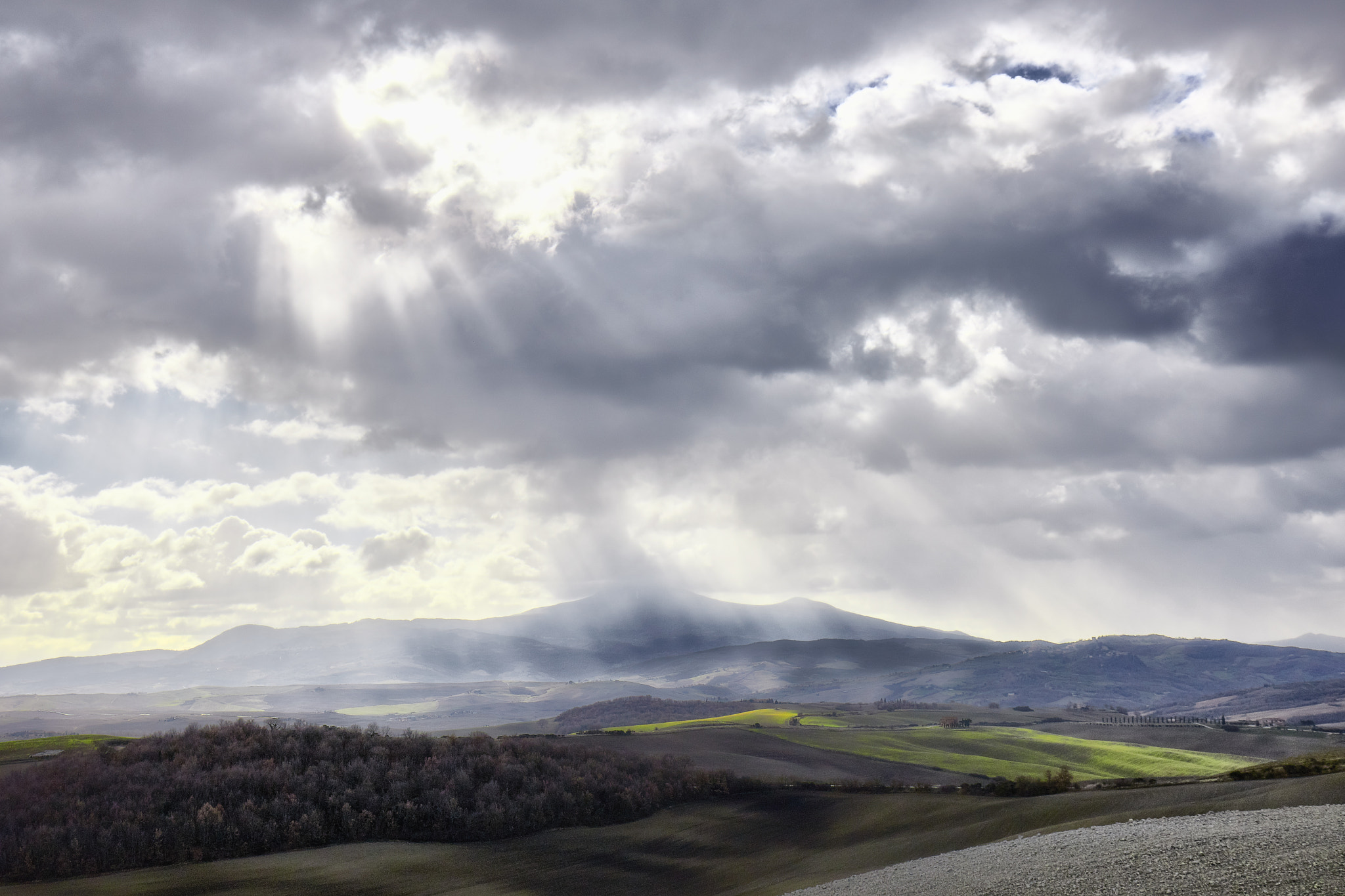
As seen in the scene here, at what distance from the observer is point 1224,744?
5645 inches

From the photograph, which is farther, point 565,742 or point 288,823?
point 565,742

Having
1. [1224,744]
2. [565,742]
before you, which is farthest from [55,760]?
[1224,744]

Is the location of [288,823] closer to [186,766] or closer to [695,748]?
[186,766]

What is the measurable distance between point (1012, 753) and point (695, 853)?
100.0 m

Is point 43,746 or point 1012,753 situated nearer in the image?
point 43,746

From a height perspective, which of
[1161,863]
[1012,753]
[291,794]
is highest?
[1161,863]

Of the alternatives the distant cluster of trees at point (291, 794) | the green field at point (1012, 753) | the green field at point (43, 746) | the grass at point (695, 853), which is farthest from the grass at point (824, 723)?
the green field at point (43, 746)

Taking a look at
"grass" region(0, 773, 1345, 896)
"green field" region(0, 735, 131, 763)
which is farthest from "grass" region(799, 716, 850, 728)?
"green field" region(0, 735, 131, 763)

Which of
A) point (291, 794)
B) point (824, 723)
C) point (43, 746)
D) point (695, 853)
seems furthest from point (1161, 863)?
point (824, 723)

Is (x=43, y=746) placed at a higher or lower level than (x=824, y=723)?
higher

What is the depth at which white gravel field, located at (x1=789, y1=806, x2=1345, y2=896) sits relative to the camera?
72.7 ft

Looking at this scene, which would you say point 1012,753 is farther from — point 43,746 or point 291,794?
point 43,746

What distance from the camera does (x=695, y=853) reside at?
163 feet

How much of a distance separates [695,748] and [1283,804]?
7747cm
